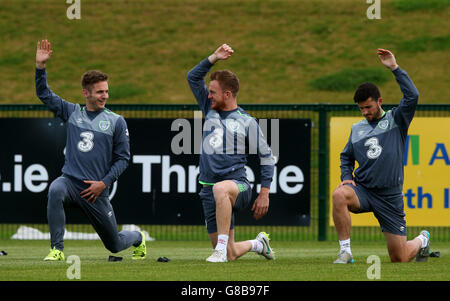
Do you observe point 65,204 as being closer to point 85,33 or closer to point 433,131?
point 433,131

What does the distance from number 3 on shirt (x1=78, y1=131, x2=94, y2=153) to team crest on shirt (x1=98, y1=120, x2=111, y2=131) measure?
0.42ft

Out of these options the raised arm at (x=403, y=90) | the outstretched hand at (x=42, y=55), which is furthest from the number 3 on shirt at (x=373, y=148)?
the outstretched hand at (x=42, y=55)

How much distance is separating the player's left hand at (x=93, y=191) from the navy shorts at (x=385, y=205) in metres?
2.51

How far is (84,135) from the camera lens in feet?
33.2

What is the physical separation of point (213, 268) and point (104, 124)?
205 cm

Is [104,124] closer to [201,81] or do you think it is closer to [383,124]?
[201,81]

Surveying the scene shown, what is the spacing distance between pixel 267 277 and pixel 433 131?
673cm

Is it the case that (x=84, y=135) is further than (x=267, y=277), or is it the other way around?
(x=84, y=135)

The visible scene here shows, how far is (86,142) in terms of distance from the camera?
10.1 metres

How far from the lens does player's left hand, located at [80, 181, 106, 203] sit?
9992mm

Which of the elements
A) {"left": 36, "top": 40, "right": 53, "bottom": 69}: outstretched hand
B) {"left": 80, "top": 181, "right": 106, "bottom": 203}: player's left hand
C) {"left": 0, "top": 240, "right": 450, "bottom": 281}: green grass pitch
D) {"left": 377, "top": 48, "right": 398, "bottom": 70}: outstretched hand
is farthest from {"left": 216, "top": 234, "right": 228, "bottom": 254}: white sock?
{"left": 36, "top": 40, "right": 53, "bottom": 69}: outstretched hand

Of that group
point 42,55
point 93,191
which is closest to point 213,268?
point 93,191

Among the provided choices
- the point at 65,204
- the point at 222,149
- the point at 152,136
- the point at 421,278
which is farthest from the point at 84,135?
the point at 152,136

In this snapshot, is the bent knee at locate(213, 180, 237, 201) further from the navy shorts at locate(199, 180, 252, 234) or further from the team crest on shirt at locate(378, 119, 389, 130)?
the team crest on shirt at locate(378, 119, 389, 130)
